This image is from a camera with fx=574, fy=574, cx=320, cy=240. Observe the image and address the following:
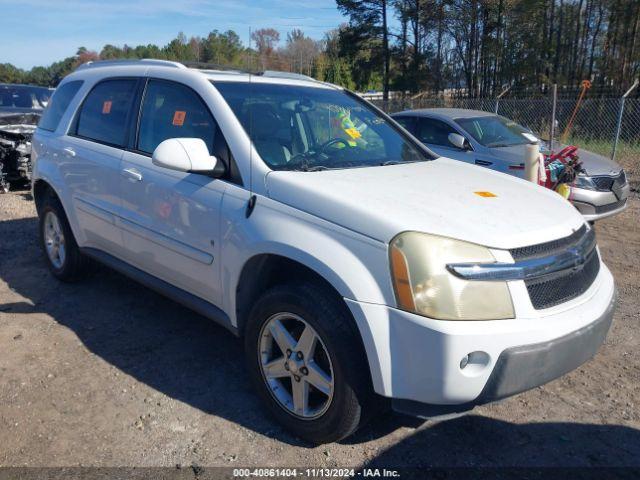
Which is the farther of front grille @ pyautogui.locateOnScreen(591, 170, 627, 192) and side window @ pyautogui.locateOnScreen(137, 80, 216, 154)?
front grille @ pyautogui.locateOnScreen(591, 170, 627, 192)

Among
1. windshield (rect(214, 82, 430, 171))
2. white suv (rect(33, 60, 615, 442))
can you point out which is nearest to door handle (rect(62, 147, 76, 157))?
white suv (rect(33, 60, 615, 442))

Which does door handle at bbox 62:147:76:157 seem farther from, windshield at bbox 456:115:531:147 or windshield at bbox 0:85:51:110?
windshield at bbox 0:85:51:110

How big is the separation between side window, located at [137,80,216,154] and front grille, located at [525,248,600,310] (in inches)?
77.5

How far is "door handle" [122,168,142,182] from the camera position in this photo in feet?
12.7

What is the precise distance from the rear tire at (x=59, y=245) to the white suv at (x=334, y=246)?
0.71 meters

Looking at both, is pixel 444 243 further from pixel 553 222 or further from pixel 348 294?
pixel 553 222

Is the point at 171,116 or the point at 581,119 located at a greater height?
the point at 171,116

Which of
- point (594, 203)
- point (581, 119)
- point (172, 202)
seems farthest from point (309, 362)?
point (581, 119)

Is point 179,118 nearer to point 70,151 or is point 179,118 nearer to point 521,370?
point 70,151

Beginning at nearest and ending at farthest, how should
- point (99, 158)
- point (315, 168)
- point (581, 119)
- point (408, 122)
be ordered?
point (315, 168) < point (99, 158) < point (408, 122) < point (581, 119)

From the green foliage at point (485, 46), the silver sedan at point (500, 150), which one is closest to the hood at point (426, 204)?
the silver sedan at point (500, 150)

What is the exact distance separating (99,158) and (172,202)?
1128 mm

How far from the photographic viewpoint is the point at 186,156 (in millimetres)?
3205

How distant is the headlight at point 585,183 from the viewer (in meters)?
7.51
